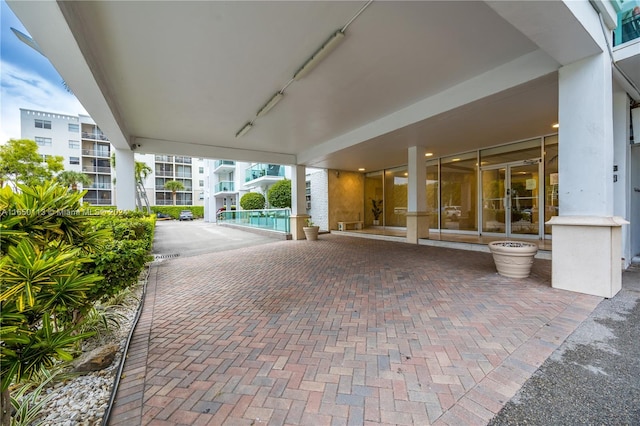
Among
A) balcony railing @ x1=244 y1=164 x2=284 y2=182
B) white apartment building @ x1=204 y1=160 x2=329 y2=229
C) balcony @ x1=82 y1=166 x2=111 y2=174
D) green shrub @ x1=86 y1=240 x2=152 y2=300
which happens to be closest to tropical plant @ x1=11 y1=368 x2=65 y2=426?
green shrub @ x1=86 y1=240 x2=152 y2=300

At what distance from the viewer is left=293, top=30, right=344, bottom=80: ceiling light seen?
3.24 m

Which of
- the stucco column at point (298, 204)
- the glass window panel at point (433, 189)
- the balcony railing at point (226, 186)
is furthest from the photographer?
the balcony railing at point (226, 186)

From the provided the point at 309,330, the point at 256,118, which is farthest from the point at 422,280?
the point at 256,118

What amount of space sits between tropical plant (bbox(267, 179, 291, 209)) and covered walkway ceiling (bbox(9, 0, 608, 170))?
6.74m

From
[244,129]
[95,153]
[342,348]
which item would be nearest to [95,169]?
[95,153]

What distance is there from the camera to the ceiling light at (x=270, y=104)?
4.87 m

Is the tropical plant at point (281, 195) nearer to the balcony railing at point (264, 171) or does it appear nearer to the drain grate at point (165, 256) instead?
the balcony railing at point (264, 171)

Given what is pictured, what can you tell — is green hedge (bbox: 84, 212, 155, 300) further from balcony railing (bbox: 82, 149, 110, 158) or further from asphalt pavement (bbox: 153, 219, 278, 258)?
balcony railing (bbox: 82, 149, 110, 158)

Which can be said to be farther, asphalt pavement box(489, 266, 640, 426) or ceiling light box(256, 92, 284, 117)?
ceiling light box(256, 92, 284, 117)

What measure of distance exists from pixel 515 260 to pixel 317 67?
14.5 feet

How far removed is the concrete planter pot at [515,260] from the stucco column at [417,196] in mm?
3721

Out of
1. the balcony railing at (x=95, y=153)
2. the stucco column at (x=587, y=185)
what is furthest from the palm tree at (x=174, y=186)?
the stucco column at (x=587, y=185)

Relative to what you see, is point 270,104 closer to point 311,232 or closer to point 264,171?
point 311,232

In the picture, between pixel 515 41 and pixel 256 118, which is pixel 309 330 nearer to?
pixel 515 41
